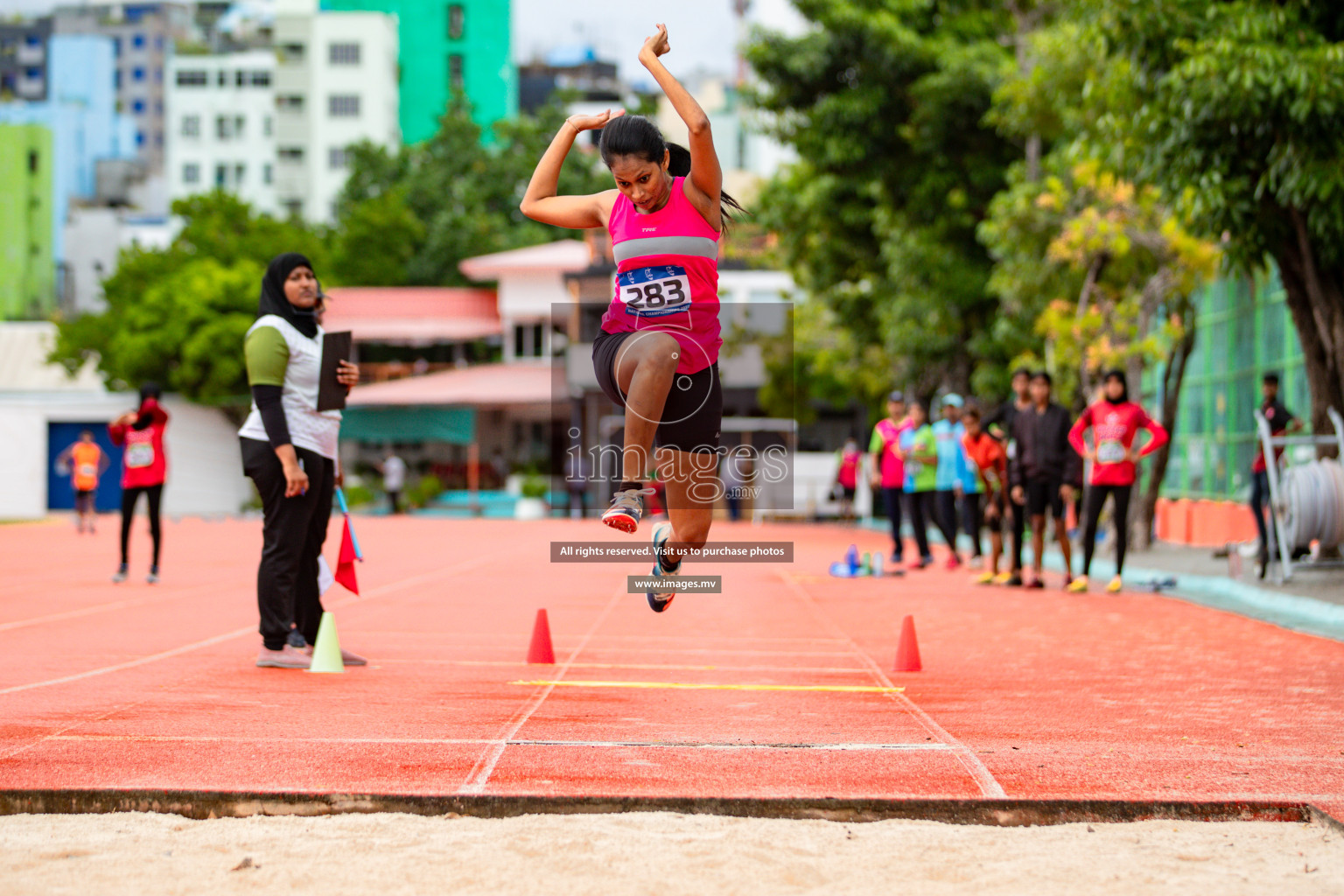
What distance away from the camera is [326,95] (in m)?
71.4

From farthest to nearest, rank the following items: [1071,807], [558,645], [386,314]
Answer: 1. [386,314]
2. [558,645]
3. [1071,807]

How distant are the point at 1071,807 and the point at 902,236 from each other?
21.9 m

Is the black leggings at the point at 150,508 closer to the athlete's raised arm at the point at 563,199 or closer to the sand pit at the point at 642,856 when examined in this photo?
the athlete's raised arm at the point at 563,199

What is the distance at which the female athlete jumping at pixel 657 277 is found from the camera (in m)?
5.24

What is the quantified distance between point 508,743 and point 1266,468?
1011 cm

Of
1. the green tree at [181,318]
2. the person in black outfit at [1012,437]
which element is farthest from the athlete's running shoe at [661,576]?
the green tree at [181,318]

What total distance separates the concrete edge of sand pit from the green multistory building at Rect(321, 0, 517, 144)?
239ft

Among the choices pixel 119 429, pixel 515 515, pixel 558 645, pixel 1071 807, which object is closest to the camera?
pixel 1071 807

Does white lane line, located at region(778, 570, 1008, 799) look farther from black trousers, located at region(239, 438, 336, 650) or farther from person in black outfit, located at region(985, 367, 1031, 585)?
person in black outfit, located at region(985, 367, 1031, 585)

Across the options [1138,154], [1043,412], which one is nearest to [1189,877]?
[1043,412]

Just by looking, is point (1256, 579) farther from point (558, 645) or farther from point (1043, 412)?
point (558, 645)

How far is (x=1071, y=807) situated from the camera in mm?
4031

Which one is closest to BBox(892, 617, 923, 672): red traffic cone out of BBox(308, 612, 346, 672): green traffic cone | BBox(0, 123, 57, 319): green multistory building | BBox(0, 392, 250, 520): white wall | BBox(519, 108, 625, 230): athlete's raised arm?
BBox(519, 108, 625, 230): athlete's raised arm

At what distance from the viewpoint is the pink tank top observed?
17.7 feet
